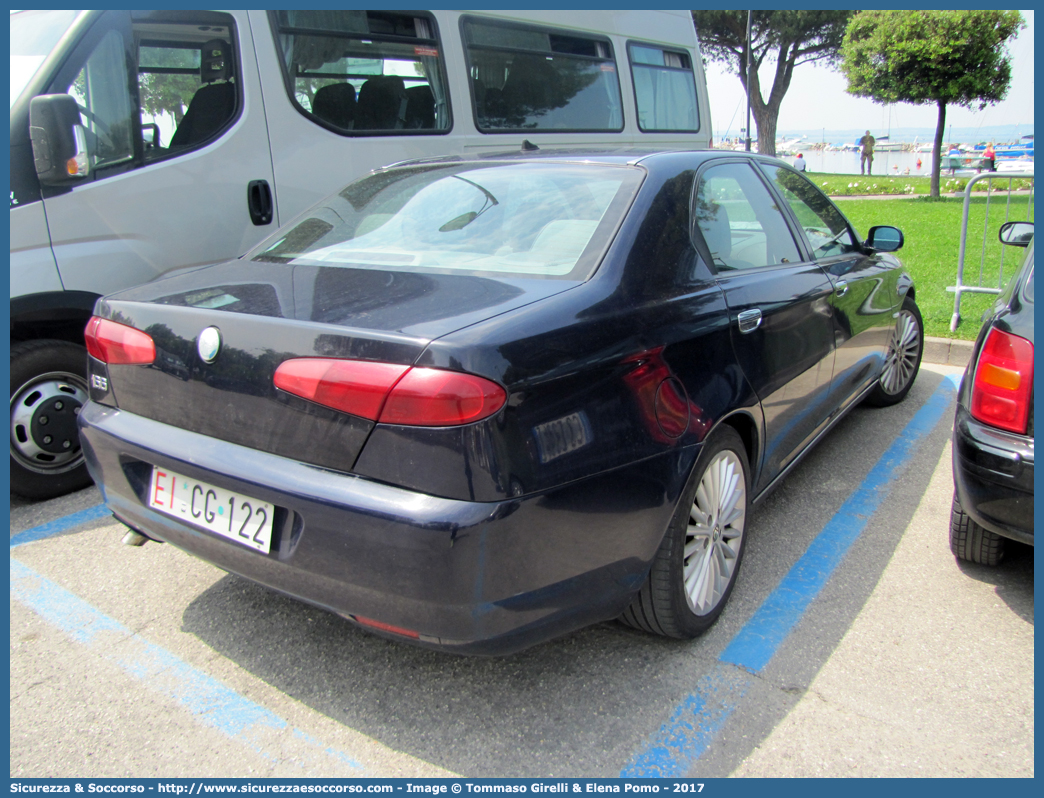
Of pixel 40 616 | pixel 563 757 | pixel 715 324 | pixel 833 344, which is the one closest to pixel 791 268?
pixel 833 344

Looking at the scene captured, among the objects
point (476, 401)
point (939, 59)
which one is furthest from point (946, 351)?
point (939, 59)

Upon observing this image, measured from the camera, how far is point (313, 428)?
197 centimetres

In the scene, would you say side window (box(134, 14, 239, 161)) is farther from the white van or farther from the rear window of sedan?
the rear window of sedan

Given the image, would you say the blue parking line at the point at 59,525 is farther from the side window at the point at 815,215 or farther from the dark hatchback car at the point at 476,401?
the side window at the point at 815,215

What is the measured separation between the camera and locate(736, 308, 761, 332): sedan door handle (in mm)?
2721

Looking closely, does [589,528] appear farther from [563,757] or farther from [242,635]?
[242,635]

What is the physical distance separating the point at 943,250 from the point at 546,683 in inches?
395

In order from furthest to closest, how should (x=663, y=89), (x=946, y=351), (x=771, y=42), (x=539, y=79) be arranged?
(x=771, y=42) < (x=663, y=89) < (x=539, y=79) < (x=946, y=351)

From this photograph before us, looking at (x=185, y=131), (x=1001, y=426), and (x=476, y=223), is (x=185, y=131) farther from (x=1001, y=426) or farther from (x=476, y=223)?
(x=1001, y=426)

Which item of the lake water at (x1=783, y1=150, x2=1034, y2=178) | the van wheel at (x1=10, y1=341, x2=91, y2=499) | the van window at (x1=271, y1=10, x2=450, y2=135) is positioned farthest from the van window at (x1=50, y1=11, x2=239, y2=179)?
the lake water at (x1=783, y1=150, x2=1034, y2=178)

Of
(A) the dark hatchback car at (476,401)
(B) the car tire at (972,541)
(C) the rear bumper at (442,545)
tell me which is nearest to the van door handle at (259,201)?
(A) the dark hatchback car at (476,401)

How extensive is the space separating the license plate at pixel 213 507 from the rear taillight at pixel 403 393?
1.28 ft

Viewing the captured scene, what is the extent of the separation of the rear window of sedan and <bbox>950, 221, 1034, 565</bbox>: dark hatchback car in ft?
4.59

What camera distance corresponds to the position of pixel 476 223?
2684 millimetres
